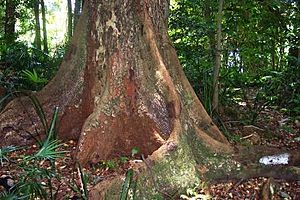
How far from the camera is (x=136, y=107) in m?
4.57

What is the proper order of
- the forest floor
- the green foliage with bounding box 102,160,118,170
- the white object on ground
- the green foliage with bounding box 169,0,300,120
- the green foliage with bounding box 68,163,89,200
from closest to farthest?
the green foliage with bounding box 68,163,89,200 → the forest floor → the green foliage with bounding box 102,160,118,170 → the white object on ground → the green foliage with bounding box 169,0,300,120

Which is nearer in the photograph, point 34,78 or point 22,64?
point 34,78

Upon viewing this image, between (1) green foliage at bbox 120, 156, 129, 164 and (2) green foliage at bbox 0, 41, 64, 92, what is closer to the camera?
(1) green foliage at bbox 120, 156, 129, 164

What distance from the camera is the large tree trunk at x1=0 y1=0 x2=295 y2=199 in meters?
4.41

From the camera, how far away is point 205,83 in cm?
654

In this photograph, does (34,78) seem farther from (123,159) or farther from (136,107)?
(123,159)

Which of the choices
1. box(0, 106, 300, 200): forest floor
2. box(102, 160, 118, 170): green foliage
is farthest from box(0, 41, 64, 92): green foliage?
box(102, 160, 118, 170): green foliage

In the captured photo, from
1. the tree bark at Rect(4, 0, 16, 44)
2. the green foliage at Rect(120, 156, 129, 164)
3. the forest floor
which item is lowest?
the forest floor

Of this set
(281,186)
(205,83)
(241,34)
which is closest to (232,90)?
(241,34)

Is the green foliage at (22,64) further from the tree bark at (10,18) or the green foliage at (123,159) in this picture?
the green foliage at (123,159)

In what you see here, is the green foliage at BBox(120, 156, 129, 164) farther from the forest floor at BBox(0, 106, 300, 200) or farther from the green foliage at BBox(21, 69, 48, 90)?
the green foliage at BBox(21, 69, 48, 90)

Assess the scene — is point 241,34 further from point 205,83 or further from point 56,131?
point 56,131

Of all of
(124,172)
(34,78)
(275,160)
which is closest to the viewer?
(124,172)

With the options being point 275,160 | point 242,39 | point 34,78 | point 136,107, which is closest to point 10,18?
point 242,39
